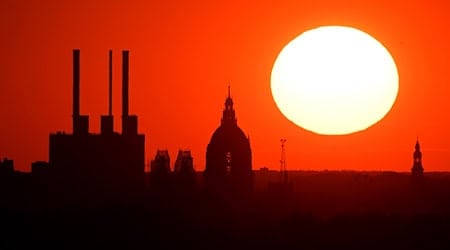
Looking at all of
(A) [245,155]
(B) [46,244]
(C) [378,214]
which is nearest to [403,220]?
(C) [378,214]

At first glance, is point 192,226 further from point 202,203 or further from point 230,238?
point 202,203

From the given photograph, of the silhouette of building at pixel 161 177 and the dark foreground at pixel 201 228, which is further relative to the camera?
the silhouette of building at pixel 161 177

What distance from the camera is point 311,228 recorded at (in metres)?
174

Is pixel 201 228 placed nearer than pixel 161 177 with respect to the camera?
Yes

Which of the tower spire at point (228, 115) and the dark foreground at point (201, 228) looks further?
the tower spire at point (228, 115)

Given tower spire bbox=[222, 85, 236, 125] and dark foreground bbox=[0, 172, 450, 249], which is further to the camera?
tower spire bbox=[222, 85, 236, 125]

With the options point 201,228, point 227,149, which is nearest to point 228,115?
point 227,149

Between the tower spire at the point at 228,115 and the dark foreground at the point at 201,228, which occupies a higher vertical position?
the tower spire at the point at 228,115

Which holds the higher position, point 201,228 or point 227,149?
point 227,149

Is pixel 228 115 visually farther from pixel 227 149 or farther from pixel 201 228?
pixel 201 228

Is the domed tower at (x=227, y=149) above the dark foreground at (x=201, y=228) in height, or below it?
above

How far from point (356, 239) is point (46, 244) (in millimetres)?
30411

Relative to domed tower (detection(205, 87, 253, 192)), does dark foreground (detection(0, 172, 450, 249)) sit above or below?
below

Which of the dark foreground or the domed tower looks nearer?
the dark foreground
